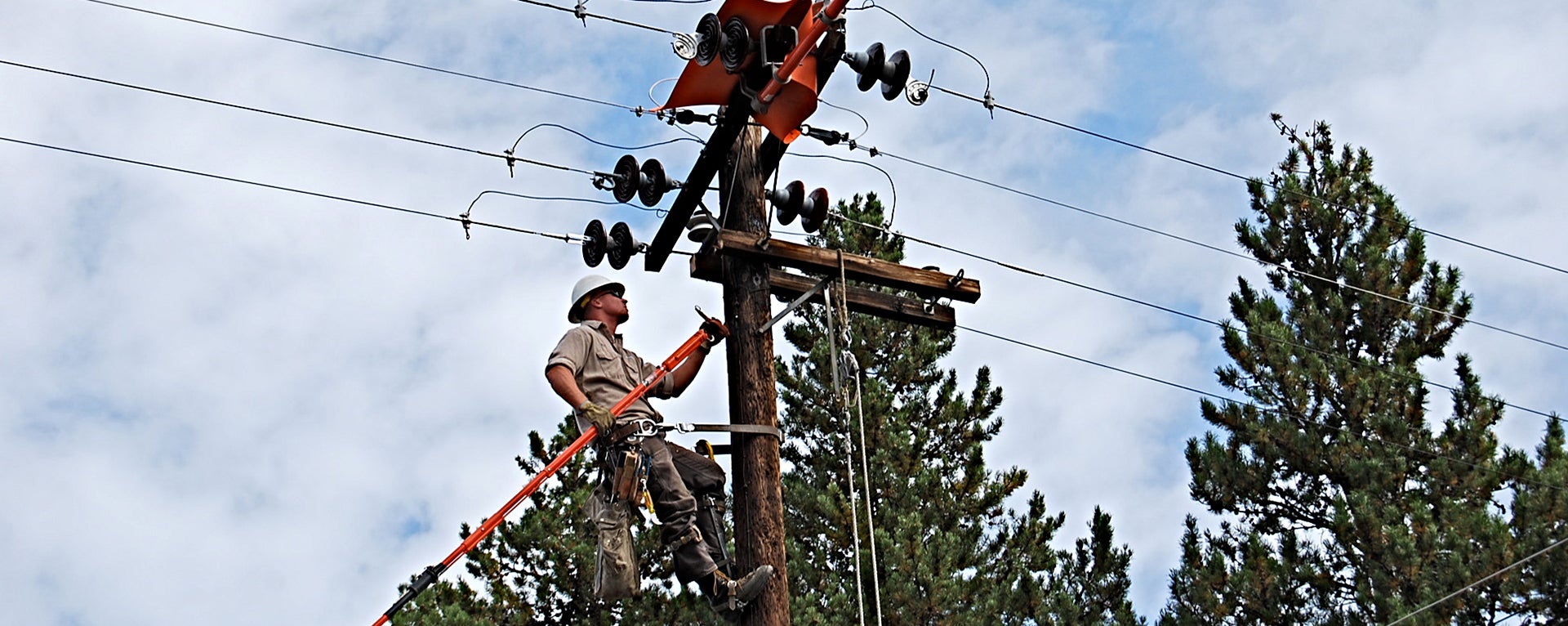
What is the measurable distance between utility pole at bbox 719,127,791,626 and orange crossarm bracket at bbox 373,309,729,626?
0.15 meters

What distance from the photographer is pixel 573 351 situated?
7.70 meters

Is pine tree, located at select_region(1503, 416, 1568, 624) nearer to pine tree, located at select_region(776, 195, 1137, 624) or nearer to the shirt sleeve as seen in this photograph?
pine tree, located at select_region(776, 195, 1137, 624)

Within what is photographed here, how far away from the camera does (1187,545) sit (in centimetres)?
1432

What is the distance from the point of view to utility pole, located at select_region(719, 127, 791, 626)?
7.12 metres

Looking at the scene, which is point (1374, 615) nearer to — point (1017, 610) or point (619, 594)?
point (1017, 610)

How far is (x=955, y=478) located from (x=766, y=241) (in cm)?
877

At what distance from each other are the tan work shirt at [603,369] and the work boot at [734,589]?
923 mm

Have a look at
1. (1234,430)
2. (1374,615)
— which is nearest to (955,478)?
(1234,430)

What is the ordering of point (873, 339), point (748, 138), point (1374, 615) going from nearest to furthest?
1. point (748, 138)
2. point (1374, 615)
3. point (873, 339)

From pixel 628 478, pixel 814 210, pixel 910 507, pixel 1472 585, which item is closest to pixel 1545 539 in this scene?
pixel 1472 585

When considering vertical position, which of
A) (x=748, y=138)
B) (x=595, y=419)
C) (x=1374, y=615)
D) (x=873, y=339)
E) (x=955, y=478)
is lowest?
(x=1374, y=615)

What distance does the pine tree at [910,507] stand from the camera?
562 inches

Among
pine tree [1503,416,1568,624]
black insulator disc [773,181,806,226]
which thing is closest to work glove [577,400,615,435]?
black insulator disc [773,181,806,226]

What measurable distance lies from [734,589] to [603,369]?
1.35m
